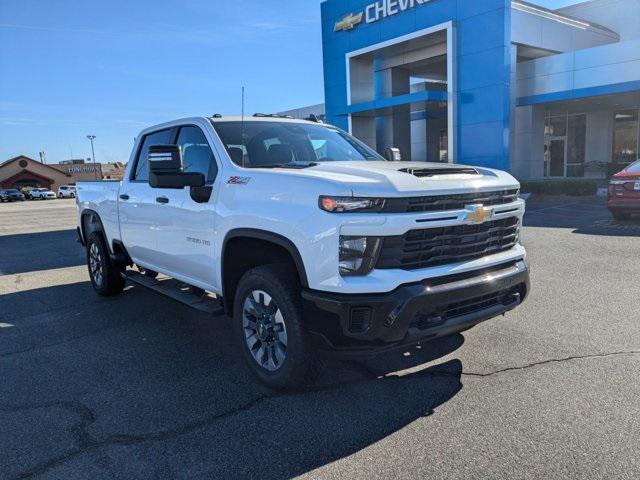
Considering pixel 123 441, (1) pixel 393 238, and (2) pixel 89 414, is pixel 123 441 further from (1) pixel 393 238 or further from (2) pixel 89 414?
(1) pixel 393 238

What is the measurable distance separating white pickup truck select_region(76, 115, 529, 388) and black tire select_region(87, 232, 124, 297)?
2.00 metres

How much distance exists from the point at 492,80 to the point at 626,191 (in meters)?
10.2

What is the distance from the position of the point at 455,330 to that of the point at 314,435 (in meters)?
1.14

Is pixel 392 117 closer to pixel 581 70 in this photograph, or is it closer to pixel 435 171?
pixel 581 70

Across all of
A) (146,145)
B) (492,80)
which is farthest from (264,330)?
(492,80)

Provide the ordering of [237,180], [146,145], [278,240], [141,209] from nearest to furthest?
1. [278,240]
2. [237,180]
3. [141,209]
4. [146,145]

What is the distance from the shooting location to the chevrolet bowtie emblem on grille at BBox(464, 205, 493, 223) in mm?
3496

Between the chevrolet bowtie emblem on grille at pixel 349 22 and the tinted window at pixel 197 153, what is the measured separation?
21408 millimetres

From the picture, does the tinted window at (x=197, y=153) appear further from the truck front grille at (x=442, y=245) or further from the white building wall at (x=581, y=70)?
the white building wall at (x=581, y=70)

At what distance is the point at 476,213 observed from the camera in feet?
11.6

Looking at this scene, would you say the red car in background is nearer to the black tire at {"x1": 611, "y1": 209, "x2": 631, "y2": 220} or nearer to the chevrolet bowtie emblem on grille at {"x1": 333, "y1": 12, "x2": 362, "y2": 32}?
the black tire at {"x1": 611, "y1": 209, "x2": 631, "y2": 220}

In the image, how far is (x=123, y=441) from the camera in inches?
124

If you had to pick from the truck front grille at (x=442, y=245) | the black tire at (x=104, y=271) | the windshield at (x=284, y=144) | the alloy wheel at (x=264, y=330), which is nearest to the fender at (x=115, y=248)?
the black tire at (x=104, y=271)

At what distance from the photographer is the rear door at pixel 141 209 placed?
5.27 meters
